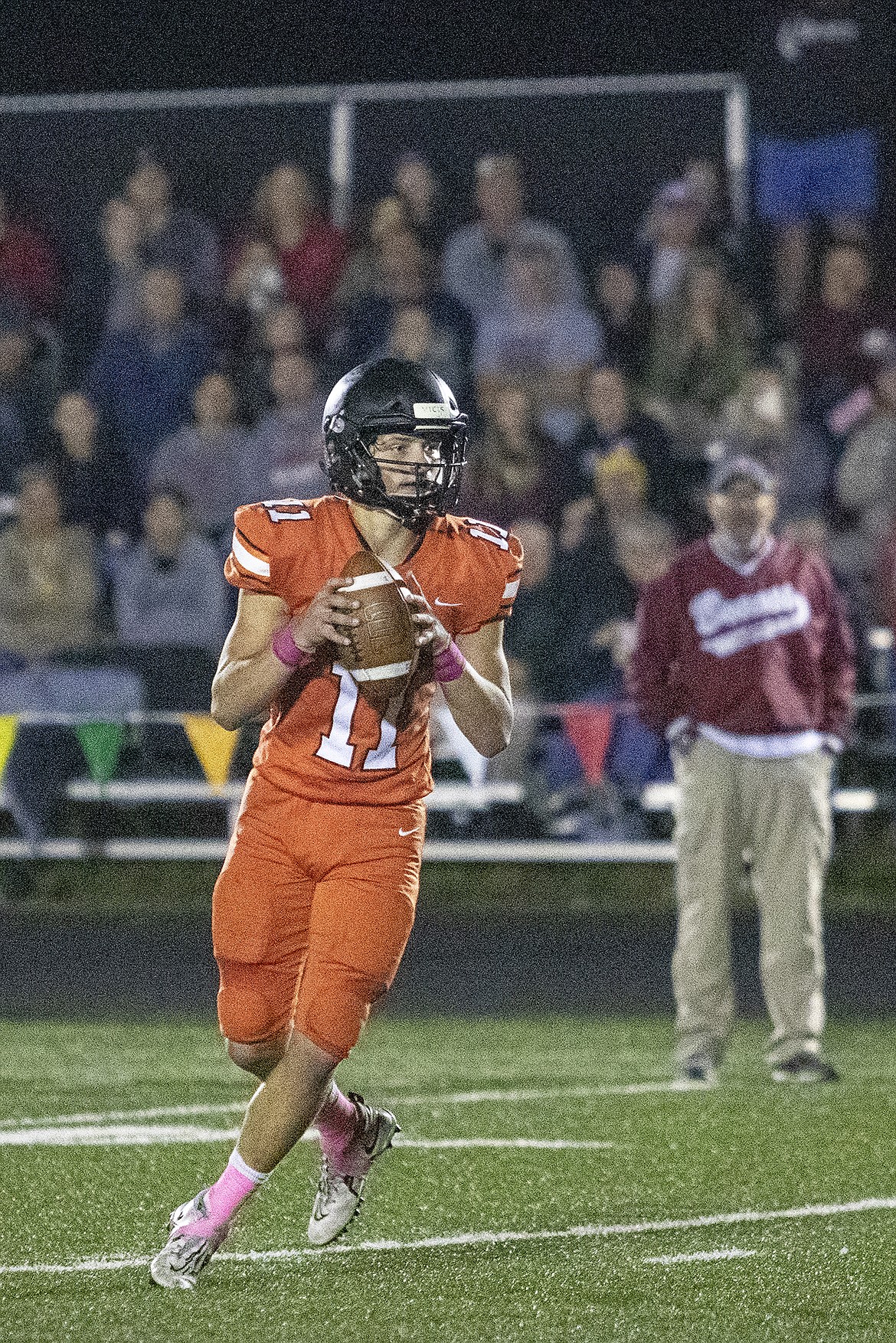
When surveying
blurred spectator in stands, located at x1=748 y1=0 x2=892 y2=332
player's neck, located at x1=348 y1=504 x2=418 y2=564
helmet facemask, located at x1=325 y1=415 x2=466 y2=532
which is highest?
blurred spectator in stands, located at x1=748 y1=0 x2=892 y2=332

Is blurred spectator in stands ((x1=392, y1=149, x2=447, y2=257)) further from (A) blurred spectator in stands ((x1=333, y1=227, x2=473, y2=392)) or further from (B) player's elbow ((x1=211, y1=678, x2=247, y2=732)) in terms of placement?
(B) player's elbow ((x1=211, y1=678, x2=247, y2=732))

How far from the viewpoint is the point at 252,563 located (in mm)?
4906

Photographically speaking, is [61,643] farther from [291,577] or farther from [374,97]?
[291,577]

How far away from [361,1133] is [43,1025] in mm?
3856

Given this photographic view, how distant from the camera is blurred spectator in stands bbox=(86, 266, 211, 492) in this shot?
45.1 feet

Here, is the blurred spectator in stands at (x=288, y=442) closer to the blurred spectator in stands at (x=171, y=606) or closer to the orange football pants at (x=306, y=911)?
A: the blurred spectator in stands at (x=171, y=606)

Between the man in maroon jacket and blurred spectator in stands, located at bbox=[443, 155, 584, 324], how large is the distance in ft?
18.4

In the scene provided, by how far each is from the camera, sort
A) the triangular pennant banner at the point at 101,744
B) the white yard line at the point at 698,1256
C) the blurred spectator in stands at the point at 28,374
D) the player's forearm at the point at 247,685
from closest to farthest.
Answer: the player's forearm at the point at 247,685, the white yard line at the point at 698,1256, the triangular pennant banner at the point at 101,744, the blurred spectator in stands at the point at 28,374

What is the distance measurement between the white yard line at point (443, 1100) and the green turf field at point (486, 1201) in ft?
0.05

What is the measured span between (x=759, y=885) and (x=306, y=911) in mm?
3287

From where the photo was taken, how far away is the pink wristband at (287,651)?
187 inches

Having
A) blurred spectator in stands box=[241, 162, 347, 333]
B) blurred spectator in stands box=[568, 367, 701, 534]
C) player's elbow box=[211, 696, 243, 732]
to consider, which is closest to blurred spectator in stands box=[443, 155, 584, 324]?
blurred spectator in stands box=[241, 162, 347, 333]

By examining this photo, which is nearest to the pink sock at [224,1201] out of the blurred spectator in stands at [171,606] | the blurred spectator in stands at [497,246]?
the blurred spectator in stands at [171,606]

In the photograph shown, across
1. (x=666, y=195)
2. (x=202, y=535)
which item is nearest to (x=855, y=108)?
(x=666, y=195)
